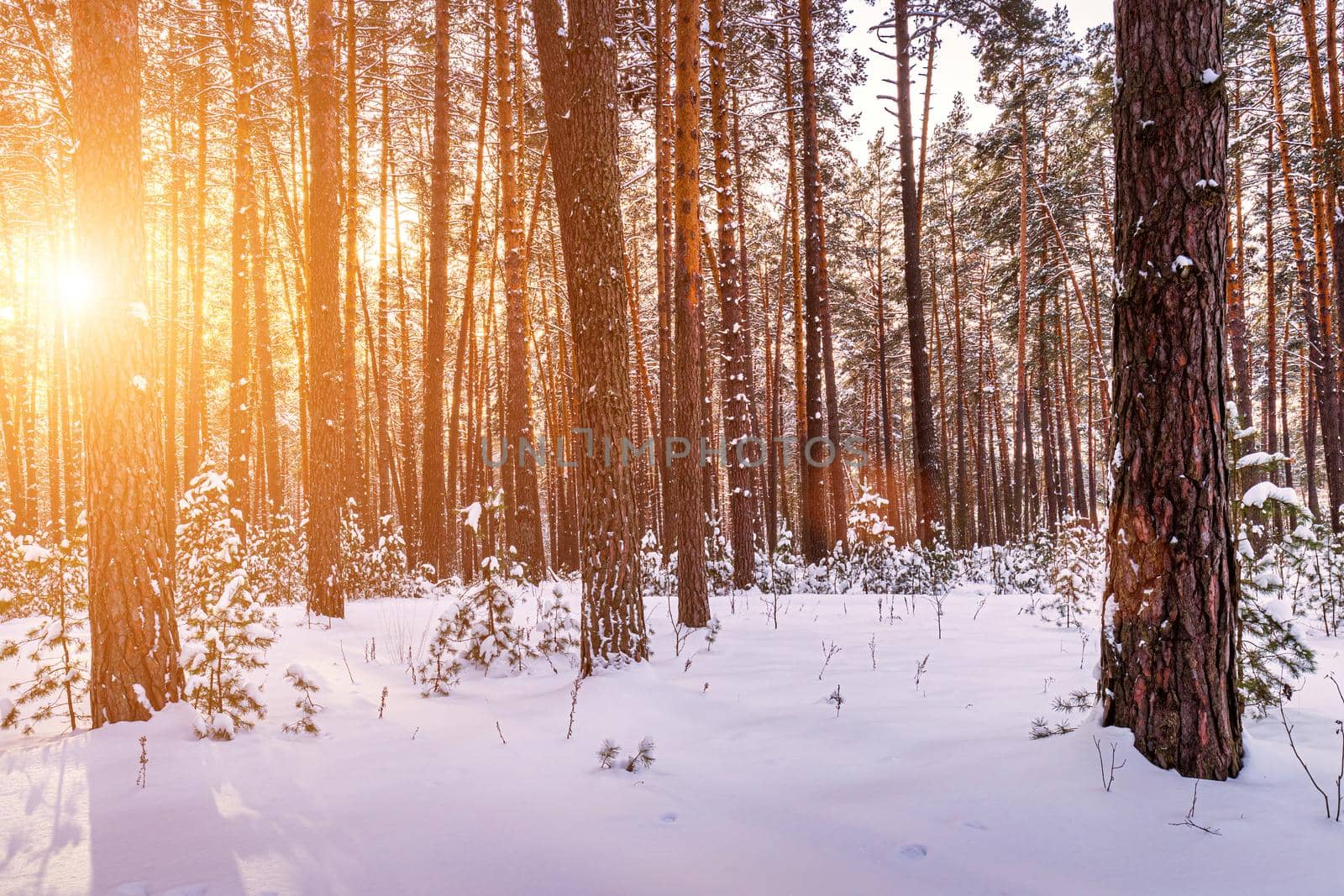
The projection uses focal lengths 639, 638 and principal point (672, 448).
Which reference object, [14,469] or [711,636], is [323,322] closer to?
[711,636]

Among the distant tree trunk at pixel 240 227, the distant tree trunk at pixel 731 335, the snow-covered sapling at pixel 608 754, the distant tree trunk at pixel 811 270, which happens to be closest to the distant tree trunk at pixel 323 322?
the distant tree trunk at pixel 240 227

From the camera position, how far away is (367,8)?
13.0 metres

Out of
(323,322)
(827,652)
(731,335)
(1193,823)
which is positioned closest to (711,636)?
(827,652)

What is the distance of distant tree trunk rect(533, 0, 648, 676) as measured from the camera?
14.8 ft

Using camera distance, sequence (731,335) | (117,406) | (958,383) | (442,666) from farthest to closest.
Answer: (958,383)
(731,335)
(442,666)
(117,406)

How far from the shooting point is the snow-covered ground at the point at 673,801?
209 cm

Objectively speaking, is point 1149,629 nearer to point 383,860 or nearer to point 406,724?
point 383,860

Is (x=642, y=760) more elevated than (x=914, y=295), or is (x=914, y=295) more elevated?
(x=914, y=295)

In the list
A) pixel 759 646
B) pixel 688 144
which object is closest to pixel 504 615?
pixel 759 646

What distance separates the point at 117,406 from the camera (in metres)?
3.43

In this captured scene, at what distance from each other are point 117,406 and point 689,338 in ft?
14.9

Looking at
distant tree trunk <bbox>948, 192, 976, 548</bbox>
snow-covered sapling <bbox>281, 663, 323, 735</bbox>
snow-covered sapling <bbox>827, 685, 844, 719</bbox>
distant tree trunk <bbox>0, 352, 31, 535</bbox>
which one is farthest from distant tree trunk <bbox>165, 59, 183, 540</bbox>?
distant tree trunk <bbox>948, 192, 976, 548</bbox>

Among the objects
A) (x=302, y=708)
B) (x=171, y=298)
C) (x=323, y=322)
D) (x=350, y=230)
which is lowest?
(x=302, y=708)

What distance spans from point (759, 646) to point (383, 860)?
12.2 ft
